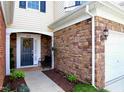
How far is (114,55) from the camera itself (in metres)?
6.33

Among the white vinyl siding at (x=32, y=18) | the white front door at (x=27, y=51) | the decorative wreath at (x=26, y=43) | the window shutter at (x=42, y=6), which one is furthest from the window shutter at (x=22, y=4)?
the decorative wreath at (x=26, y=43)

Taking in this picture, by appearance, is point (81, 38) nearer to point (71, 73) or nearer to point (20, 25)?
point (71, 73)

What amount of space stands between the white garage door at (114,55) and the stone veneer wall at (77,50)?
2.66 ft

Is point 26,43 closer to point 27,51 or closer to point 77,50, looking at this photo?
point 27,51

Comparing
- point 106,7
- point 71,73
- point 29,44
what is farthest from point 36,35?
point 106,7

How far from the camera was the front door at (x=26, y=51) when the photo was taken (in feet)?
33.4

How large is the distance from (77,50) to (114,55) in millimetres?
1667

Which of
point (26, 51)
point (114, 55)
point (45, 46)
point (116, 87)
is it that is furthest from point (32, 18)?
point (116, 87)

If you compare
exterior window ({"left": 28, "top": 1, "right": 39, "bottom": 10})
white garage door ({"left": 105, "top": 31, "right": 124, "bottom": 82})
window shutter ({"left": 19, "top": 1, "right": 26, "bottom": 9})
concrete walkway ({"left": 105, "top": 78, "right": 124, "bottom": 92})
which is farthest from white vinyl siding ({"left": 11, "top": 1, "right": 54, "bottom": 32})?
concrete walkway ({"left": 105, "top": 78, "right": 124, "bottom": 92})

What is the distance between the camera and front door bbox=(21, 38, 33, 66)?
1020cm

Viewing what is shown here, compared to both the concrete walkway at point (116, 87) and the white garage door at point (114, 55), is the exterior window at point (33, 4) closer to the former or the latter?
the white garage door at point (114, 55)

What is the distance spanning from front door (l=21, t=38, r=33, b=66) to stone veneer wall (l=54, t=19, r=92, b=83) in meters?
2.98

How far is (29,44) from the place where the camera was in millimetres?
10523

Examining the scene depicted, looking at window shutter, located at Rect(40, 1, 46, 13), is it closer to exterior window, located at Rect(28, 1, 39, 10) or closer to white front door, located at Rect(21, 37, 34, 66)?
exterior window, located at Rect(28, 1, 39, 10)
